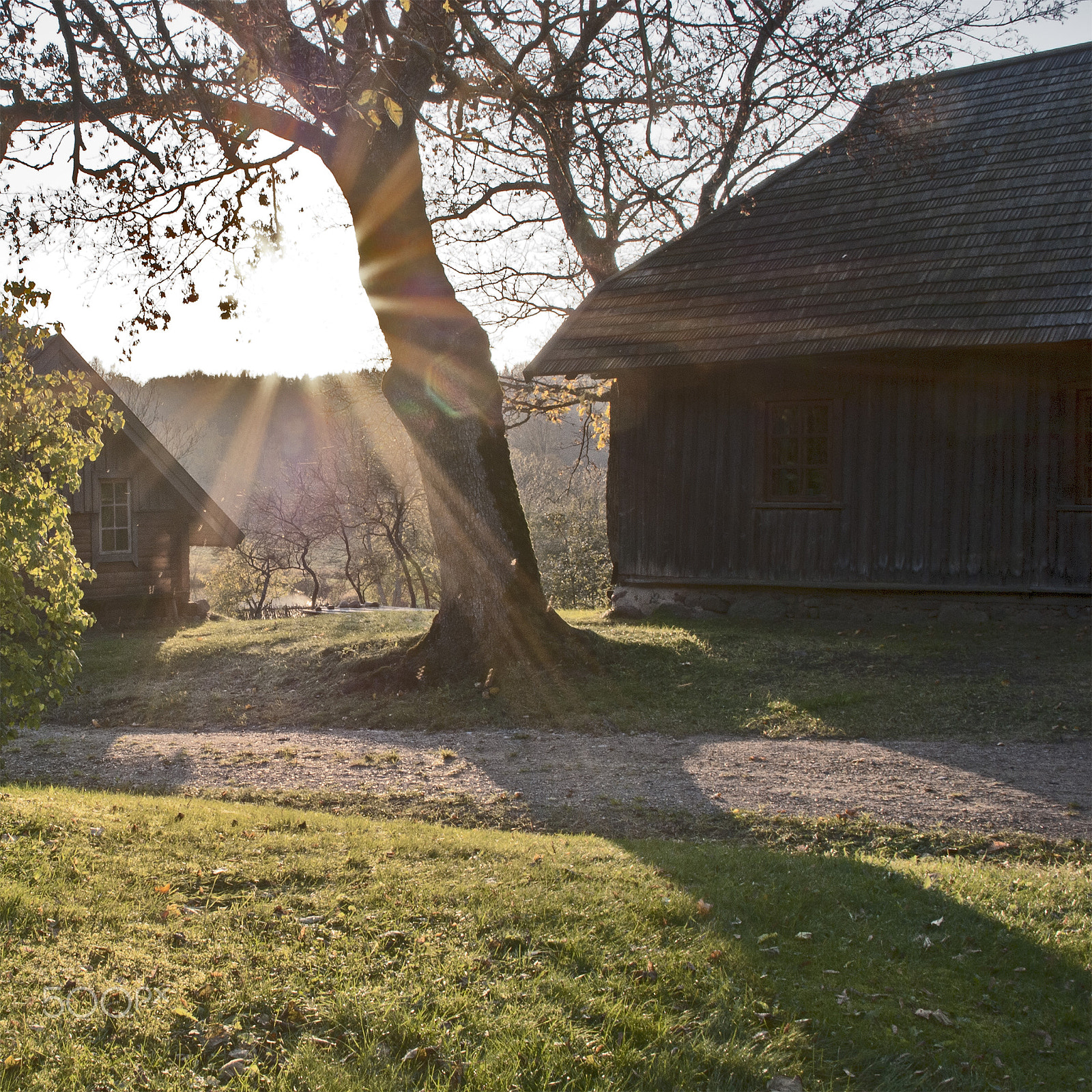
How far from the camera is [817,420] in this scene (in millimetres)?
14781

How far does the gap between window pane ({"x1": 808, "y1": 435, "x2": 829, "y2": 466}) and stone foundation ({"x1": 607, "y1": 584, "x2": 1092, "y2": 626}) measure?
1.91 meters

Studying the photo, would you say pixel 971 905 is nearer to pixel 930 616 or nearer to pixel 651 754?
pixel 651 754

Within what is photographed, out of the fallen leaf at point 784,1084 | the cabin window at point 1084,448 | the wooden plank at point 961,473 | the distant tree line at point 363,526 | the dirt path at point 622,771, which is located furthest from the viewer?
the distant tree line at point 363,526

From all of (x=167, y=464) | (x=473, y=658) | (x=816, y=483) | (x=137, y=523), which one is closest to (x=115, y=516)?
(x=137, y=523)

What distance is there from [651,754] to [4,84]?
7.25m

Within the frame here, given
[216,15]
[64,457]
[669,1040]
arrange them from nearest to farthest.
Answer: [669,1040] → [64,457] → [216,15]

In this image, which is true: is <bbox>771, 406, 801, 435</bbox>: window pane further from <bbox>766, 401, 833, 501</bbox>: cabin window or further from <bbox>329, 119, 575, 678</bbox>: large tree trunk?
<bbox>329, 119, 575, 678</bbox>: large tree trunk

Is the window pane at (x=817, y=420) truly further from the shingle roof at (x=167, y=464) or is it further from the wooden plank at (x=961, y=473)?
the shingle roof at (x=167, y=464)

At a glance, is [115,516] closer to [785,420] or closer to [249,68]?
[785,420]

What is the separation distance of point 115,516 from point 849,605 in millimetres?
14685

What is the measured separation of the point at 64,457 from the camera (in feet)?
20.2

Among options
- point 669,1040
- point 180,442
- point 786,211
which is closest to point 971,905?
point 669,1040

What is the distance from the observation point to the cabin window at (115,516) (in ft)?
66.1

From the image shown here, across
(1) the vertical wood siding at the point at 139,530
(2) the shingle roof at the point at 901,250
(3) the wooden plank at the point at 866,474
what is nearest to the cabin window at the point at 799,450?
(3) the wooden plank at the point at 866,474
